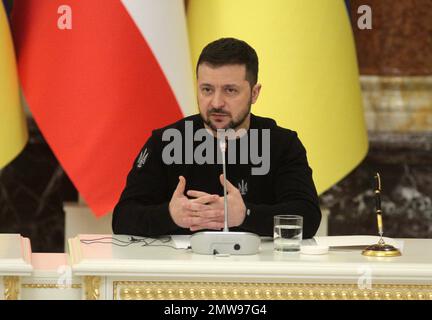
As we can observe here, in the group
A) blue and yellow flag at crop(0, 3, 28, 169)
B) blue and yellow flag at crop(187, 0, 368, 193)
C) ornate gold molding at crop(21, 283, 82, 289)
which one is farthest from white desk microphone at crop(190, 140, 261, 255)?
blue and yellow flag at crop(0, 3, 28, 169)

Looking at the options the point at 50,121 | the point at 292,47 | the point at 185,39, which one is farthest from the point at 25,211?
the point at 292,47

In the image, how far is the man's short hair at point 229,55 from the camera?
3.08 meters

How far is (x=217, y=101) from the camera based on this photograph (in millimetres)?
3053

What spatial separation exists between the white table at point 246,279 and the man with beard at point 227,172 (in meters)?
0.36

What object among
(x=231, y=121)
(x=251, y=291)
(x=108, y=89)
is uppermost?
(x=108, y=89)

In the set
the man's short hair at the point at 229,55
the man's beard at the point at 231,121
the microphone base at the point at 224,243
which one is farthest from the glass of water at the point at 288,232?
the man's short hair at the point at 229,55

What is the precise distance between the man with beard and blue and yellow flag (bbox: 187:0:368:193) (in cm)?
74

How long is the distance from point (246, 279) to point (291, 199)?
606 millimetres

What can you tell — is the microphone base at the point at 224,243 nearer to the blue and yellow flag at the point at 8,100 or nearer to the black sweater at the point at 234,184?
the black sweater at the point at 234,184

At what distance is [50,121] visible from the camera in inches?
160

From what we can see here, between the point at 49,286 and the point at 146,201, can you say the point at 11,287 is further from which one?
the point at 146,201

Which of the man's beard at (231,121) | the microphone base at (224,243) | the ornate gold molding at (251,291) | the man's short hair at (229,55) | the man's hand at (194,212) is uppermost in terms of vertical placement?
the man's short hair at (229,55)

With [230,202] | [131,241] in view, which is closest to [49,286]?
[131,241]
